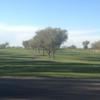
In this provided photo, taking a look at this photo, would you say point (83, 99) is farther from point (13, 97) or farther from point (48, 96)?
point (13, 97)

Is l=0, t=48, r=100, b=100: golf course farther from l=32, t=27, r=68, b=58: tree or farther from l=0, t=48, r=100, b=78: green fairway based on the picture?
l=32, t=27, r=68, b=58: tree

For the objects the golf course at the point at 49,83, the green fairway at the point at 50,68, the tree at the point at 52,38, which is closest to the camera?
the golf course at the point at 49,83

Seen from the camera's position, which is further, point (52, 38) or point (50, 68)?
point (52, 38)

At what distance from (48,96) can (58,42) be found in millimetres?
102117

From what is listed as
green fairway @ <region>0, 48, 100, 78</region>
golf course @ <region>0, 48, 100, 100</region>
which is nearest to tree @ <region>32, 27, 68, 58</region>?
green fairway @ <region>0, 48, 100, 78</region>

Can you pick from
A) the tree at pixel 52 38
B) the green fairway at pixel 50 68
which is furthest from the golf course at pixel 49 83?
the tree at pixel 52 38

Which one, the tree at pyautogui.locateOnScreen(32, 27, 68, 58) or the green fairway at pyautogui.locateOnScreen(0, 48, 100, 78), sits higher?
the tree at pyautogui.locateOnScreen(32, 27, 68, 58)

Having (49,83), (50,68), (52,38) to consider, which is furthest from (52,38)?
(49,83)

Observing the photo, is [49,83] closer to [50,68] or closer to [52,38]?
Answer: [50,68]

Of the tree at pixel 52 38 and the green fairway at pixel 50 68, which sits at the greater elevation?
the tree at pixel 52 38

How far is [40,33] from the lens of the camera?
130000 millimetres

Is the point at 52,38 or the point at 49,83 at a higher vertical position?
the point at 52,38

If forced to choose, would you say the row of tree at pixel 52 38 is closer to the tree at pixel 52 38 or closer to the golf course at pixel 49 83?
the tree at pixel 52 38

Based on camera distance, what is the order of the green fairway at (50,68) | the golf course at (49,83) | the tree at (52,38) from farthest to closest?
the tree at (52,38) < the green fairway at (50,68) < the golf course at (49,83)
